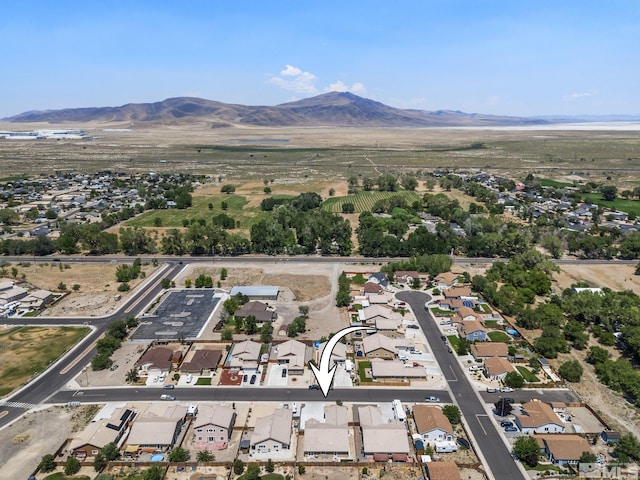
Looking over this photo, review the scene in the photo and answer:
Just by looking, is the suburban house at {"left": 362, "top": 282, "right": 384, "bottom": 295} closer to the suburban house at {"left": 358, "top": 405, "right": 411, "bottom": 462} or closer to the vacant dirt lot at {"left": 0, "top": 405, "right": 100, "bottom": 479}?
the suburban house at {"left": 358, "top": 405, "right": 411, "bottom": 462}

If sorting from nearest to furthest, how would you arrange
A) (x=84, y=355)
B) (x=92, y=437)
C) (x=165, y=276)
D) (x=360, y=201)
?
(x=92, y=437) < (x=84, y=355) < (x=165, y=276) < (x=360, y=201)

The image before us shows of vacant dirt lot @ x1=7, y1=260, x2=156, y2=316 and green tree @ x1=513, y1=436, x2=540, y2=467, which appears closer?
green tree @ x1=513, y1=436, x2=540, y2=467

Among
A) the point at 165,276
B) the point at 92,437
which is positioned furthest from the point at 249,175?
the point at 92,437

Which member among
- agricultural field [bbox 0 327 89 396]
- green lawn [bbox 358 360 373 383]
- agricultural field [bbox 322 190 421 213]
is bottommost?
agricultural field [bbox 0 327 89 396]

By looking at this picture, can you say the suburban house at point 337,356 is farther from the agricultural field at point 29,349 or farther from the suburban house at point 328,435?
the agricultural field at point 29,349

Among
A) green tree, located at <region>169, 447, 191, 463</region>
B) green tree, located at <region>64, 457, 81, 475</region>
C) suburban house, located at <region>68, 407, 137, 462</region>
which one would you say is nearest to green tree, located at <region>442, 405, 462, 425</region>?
green tree, located at <region>169, 447, 191, 463</region>

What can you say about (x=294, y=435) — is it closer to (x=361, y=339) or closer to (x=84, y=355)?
(x=361, y=339)

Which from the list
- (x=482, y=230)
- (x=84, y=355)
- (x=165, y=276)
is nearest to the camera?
(x=84, y=355)

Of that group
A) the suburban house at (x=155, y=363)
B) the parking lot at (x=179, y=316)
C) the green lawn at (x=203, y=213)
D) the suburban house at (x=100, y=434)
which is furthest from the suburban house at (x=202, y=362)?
the green lawn at (x=203, y=213)
